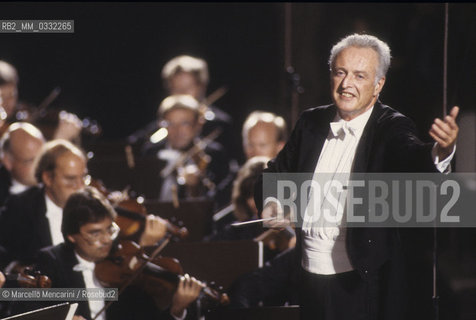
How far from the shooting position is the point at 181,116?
4781mm

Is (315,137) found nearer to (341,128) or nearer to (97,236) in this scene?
(341,128)

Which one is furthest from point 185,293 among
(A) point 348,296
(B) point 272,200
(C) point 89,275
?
(A) point 348,296

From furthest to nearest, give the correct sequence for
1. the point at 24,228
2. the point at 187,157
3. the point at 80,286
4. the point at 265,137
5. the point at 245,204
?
1. the point at 187,157
2. the point at 265,137
3. the point at 245,204
4. the point at 24,228
5. the point at 80,286

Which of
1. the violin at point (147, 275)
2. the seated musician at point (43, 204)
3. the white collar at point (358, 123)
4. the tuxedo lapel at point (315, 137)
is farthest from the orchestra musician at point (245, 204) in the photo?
the white collar at point (358, 123)

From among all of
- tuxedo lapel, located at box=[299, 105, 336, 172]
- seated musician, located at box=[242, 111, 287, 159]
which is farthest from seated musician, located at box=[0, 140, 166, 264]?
tuxedo lapel, located at box=[299, 105, 336, 172]

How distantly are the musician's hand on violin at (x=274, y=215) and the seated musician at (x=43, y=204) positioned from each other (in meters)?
1.39

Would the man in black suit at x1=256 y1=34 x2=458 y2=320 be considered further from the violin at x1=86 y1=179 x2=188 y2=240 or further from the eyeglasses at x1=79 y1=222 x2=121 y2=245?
the violin at x1=86 y1=179 x2=188 y2=240

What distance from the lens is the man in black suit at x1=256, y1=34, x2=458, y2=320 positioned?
88.9 inches

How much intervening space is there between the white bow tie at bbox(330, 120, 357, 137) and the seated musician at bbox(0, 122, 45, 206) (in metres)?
2.16

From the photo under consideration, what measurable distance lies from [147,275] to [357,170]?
4.03 ft

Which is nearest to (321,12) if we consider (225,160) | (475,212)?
(225,160)

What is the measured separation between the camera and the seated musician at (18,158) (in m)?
4.12

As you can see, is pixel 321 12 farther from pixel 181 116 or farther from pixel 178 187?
pixel 178 187

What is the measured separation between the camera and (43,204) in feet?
11.9
